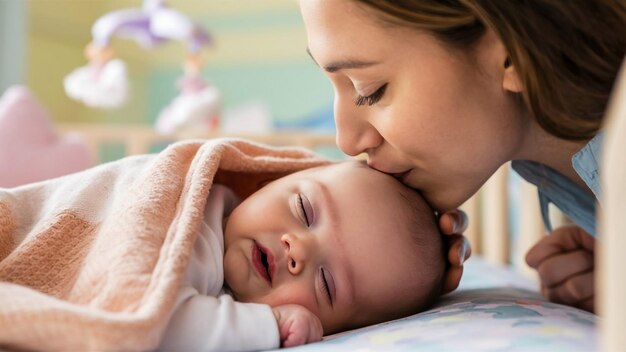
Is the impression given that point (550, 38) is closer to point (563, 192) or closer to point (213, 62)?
point (563, 192)

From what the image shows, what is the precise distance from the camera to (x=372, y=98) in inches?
32.9

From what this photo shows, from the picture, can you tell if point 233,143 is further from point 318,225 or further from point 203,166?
point 318,225

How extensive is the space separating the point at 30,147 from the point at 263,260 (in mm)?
855

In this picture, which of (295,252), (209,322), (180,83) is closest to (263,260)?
(295,252)

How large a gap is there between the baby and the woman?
59 millimetres

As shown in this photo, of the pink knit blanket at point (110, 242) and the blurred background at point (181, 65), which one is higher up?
the pink knit blanket at point (110, 242)

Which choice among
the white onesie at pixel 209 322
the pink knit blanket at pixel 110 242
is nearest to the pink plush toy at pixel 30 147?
the pink knit blanket at pixel 110 242

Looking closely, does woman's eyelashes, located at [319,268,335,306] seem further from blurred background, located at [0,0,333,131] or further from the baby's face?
blurred background, located at [0,0,333,131]

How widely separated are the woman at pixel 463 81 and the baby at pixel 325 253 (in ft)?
0.19

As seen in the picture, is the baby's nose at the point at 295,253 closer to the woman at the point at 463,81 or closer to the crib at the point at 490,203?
the woman at the point at 463,81

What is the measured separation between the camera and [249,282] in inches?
32.3

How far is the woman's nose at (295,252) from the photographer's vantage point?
0.80m

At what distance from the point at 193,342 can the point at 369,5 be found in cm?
38

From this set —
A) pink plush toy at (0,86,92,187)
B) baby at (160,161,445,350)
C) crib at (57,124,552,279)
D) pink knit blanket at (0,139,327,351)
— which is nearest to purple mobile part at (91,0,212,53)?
crib at (57,124,552,279)
